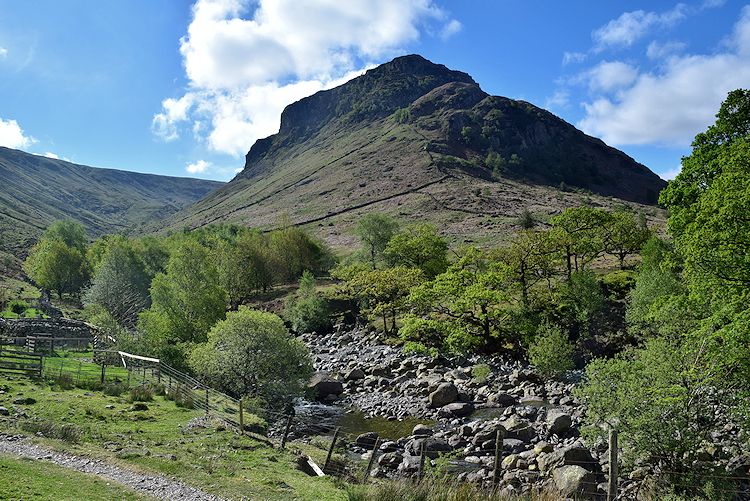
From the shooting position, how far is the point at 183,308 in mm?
49406

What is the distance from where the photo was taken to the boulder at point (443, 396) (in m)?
37.0

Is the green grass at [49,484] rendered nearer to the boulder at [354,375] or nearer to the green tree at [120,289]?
the boulder at [354,375]

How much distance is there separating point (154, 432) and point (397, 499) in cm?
1410

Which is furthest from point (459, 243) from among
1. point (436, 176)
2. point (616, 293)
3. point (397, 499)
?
point (397, 499)

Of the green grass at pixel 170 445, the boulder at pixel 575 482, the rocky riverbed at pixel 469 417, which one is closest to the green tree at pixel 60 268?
the rocky riverbed at pixel 469 417

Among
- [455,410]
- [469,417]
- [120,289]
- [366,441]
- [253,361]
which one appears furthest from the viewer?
[120,289]

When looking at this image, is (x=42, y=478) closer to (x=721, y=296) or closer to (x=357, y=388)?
(x=721, y=296)

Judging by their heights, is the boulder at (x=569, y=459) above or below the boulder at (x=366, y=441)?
above

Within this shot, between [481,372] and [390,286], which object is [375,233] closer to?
[390,286]

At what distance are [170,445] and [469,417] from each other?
22.0 metres

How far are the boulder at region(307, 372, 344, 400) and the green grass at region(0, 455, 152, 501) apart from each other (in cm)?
2753

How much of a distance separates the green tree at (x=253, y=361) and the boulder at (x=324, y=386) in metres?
6.28

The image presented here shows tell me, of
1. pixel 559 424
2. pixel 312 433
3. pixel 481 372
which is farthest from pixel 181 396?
pixel 481 372

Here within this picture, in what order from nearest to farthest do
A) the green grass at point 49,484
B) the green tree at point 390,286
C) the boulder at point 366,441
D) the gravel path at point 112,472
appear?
the green grass at point 49,484, the gravel path at point 112,472, the boulder at point 366,441, the green tree at point 390,286
